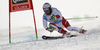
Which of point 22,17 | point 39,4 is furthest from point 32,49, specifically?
point 39,4

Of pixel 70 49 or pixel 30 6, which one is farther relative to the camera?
pixel 30 6

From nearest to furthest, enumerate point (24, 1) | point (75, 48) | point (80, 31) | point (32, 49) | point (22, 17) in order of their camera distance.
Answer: point (75, 48) < point (32, 49) < point (80, 31) < point (24, 1) < point (22, 17)

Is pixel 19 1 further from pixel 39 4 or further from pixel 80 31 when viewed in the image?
pixel 39 4

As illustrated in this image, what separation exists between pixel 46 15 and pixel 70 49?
116 inches

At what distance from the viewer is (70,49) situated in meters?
3.24

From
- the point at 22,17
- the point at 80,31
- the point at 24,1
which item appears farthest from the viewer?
the point at 22,17

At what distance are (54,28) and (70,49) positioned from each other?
287 cm

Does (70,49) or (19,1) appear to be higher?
(19,1)

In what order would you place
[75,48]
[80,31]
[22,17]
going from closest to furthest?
[75,48] < [80,31] < [22,17]

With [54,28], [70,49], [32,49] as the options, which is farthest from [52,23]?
[70,49]

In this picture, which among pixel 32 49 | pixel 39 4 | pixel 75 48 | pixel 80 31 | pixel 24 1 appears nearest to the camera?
pixel 75 48

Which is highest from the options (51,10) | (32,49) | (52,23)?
(51,10)

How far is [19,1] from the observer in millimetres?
6332

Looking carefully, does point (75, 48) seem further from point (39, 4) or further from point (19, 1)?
point (39, 4)
